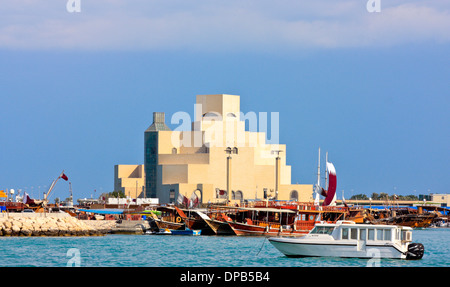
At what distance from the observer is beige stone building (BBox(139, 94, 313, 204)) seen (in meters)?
128

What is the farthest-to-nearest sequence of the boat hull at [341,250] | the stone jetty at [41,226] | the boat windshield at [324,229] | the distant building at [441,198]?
the distant building at [441,198] → the stone jetty at [41,226] → the boat windshield at [324,229] → the boat hull at [341,250]

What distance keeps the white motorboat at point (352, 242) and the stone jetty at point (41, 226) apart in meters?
28.8

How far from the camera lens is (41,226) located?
65.4 meters

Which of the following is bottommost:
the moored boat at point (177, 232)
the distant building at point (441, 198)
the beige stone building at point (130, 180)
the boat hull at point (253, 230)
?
the moored boat at point (177, 232)

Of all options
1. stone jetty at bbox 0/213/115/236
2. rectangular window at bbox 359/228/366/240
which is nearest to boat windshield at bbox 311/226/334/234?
rectangular window at bbox 359/228/366/240

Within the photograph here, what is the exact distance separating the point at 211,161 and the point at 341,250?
292 feet

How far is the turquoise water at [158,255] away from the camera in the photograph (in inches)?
1590

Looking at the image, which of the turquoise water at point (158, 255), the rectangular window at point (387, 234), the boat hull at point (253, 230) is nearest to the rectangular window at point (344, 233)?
the turquoise water at point (158, 255)

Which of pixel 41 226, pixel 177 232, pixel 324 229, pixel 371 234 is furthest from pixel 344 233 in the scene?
pixel 177 232

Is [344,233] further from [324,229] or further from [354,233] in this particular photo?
[324,229]

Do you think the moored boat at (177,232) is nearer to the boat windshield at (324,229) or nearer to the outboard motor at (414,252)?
the boat windshield at (324,229)

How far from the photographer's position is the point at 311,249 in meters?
40.7

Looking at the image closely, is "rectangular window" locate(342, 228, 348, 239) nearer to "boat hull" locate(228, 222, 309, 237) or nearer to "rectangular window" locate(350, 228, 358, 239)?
"rectangular window" locate(350, 228, 358, 239)
